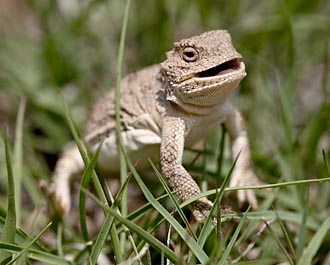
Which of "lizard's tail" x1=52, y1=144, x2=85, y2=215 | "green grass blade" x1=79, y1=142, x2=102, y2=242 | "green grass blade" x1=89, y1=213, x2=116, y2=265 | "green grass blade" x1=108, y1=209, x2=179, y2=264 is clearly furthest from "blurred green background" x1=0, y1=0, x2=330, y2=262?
"green grass blade" x1=108, y1=209, x2=179, y2=264

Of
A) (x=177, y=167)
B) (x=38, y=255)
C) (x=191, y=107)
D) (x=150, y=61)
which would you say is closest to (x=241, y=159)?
(x=191, y=107)

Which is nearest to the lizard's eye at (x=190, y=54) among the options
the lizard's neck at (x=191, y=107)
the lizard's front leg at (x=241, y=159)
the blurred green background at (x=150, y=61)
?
the lizard's neck at (x=191, y=107)

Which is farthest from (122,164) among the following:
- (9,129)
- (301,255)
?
(9,129)

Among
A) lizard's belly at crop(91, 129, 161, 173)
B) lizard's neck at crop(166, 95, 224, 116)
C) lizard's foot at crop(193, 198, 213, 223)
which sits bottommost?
lizard's foot at crop(193, 198, 213, 223)

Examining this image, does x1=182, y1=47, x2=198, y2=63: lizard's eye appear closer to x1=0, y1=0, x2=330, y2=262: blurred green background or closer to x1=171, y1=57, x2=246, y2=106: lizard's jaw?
x1=171, y1=57, x2=246, y2=106: lizard's jaw

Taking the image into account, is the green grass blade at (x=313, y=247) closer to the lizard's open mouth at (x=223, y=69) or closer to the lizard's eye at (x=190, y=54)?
the lizard's open mouth at (x=223, y=69)

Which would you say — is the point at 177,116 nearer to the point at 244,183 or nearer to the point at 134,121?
the point at 134,121
